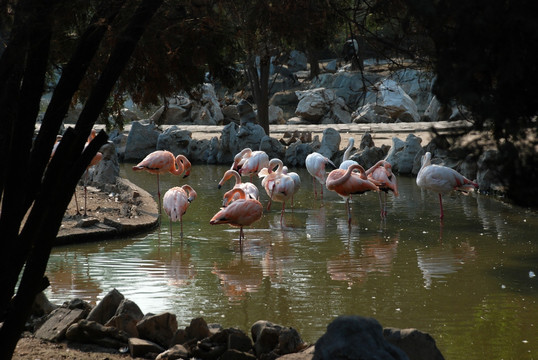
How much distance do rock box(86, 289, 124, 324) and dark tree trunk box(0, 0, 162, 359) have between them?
1.48m

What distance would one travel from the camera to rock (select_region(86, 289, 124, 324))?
5539mm

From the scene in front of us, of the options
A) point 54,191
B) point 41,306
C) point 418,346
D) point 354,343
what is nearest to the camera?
point 354,343

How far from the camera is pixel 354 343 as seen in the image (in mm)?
3510

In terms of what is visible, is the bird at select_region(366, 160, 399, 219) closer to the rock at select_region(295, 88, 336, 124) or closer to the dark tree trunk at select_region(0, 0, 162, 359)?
the dark tree trunk at select_region(0, 0, 162, 359)

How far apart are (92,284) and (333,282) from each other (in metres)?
2.63

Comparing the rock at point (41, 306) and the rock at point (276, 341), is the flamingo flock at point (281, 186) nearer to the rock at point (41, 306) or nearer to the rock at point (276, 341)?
the rock at point (41, 306)

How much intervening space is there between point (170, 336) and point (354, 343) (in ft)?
6.85

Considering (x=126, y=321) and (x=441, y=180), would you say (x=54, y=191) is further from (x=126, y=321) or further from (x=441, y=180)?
(x=441, y=180)

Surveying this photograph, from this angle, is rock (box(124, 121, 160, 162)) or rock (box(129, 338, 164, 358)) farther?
rock (box(124, 121, 160, 162))

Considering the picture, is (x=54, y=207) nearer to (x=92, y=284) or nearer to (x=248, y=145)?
(x=92, y=284)

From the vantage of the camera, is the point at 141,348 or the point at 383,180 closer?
the point at 141,348

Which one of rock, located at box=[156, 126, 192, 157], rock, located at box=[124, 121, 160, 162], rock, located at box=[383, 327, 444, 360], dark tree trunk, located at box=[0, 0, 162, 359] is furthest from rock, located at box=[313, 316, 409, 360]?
rock, located at box=[124, 121, 160, 162]

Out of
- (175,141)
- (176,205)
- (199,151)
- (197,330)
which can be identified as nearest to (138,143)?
(175,141)

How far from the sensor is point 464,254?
8.78m
